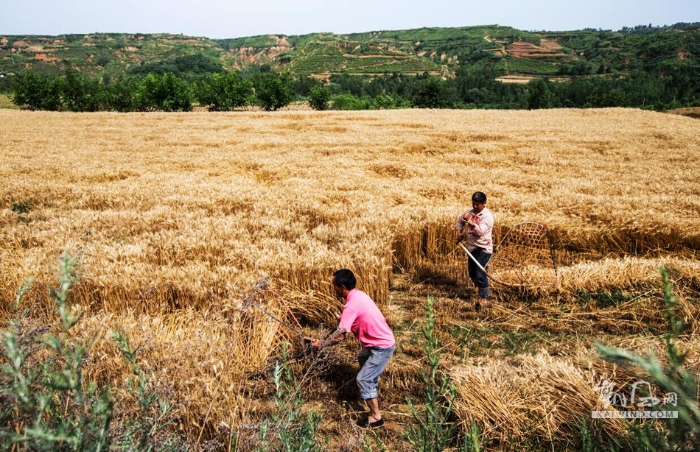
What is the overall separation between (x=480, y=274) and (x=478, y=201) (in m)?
1.34

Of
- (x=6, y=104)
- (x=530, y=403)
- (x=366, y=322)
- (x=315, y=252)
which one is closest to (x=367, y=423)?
(x=366, y=322)

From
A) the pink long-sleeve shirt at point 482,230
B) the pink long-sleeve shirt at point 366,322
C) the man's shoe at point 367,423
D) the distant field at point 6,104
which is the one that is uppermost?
the distant field at point 6,104

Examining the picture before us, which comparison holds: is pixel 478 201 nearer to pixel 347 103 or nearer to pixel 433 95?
pixel 433 95

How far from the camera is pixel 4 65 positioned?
196250 mm

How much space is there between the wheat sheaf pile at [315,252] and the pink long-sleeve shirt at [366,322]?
402mm

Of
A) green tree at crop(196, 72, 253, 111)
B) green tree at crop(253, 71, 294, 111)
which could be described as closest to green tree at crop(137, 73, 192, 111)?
green tree at crop(196, 72, 253, 111)

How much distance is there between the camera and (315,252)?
711 centimetres

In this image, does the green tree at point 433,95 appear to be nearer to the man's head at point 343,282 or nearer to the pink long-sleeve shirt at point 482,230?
the pink long-sleeve shirt at point 482,230

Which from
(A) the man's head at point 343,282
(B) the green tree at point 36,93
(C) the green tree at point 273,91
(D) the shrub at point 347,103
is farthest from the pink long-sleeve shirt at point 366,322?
(B) the green tree at point 36,93

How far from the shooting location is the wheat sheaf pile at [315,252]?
4.20 meters

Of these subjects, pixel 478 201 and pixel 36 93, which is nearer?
pixel 478 201

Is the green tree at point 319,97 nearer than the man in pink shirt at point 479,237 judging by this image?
No

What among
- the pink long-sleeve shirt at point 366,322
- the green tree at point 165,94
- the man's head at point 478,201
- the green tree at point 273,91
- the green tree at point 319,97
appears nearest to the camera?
the pink long-sleeve shirt at point 366,322

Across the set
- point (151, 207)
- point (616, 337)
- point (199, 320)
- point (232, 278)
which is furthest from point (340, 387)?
point (151, 207)
